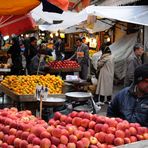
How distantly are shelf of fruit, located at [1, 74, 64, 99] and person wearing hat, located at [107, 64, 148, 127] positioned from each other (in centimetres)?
441

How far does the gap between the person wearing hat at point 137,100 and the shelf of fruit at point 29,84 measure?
174 inches

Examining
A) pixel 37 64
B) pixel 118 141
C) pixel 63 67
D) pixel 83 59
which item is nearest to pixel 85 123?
pixel 118 141

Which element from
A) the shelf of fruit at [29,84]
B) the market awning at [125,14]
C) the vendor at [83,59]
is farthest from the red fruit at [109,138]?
the vendor at [83,59]

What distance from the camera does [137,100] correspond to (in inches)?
163

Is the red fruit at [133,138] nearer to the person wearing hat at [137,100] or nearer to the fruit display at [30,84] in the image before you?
the person wearing hat at [137,100]

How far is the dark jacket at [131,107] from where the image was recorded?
4.07 metres

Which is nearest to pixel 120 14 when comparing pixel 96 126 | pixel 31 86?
pixel 31 86

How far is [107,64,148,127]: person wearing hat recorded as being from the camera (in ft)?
13.3

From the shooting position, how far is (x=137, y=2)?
13.4 m

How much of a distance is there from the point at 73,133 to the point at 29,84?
576 cm

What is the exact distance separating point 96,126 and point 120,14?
6795mm

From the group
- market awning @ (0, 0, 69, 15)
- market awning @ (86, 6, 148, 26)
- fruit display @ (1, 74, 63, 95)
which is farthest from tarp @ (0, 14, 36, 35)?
market awning @ (0, 0, 69, 15)

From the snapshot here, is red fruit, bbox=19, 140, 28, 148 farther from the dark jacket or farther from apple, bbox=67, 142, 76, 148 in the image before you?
the dark jacket

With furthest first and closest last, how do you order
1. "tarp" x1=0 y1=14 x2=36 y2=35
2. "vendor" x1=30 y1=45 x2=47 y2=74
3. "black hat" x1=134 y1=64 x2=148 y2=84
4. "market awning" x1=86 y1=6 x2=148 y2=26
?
"vendor" x1=30 y1=45 x2=47 y2=74 → "market awning" x1=86 y1=6 x2=148 y2=26 → "tarp" x1=0 y1=14 x2=36 y2=35 → "black hat" x1=134 y1=64 x2=148 y2=84
